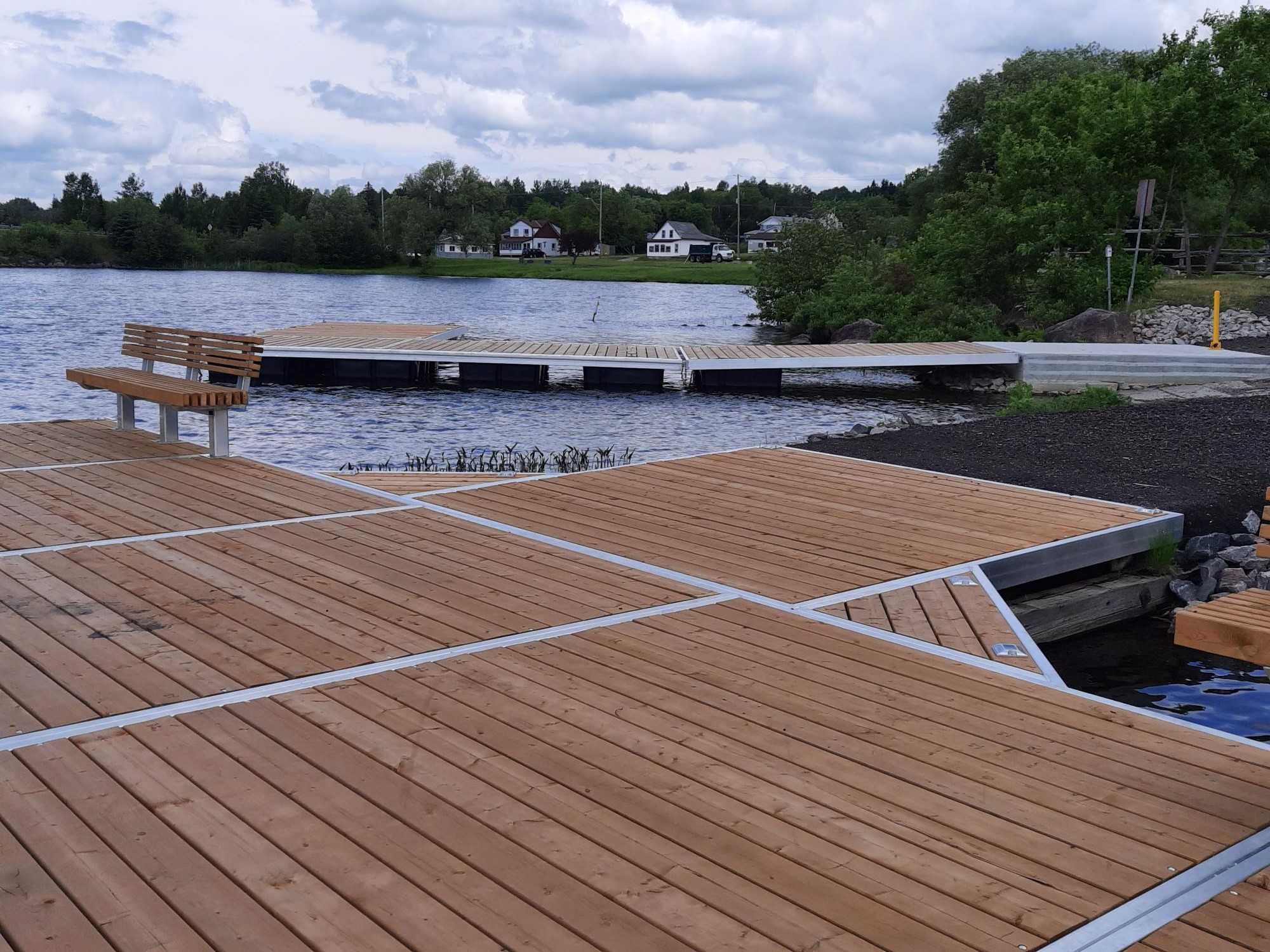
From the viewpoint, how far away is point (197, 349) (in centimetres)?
809

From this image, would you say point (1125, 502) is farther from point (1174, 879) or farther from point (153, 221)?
point (153, 221)

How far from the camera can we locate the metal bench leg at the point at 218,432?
7.64 m

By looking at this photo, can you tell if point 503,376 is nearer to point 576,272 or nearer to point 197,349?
point 197,349

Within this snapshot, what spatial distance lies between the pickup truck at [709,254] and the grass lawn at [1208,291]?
2956 inches

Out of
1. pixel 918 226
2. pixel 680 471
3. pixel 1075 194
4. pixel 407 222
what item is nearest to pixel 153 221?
pixel 407 222

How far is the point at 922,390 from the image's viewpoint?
61.1 feet

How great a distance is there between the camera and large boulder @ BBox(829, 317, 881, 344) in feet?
84.3

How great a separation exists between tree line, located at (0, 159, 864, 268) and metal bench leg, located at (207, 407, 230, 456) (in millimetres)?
70434

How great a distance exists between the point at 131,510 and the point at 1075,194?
72.4 ft

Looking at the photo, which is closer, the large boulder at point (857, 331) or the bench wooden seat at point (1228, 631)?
the bench wooden seat at point (1228, 631)

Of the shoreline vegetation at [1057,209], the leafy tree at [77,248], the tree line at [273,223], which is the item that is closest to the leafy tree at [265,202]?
the tree line at [273,223]

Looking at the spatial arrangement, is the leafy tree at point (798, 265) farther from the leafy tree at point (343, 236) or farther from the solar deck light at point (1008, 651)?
the leafy tree at point (343, 236)

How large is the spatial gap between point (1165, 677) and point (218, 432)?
5894 mm

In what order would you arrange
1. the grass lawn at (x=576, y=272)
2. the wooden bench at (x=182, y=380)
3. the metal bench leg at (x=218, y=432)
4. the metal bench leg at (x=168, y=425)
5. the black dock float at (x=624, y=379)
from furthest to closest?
1. the grass lawn at (x=576, y=272)
2. the black dock float at (x=624, y=379)
3. the metal bench leg at (x=168, y=425)
4. the metal bench leg at (x=218, y=432)
5. the wooden bench at (x=182, y=380)
